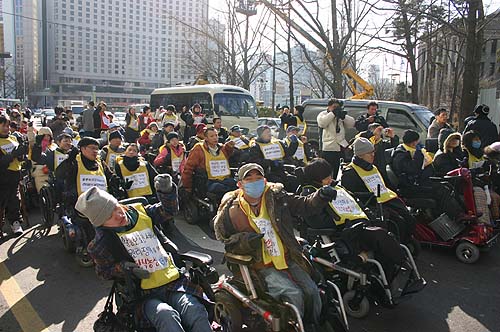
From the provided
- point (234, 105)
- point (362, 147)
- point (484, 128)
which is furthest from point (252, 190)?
point (234, 105)

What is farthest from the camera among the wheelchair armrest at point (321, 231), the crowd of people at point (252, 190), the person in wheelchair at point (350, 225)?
the wheelchair armrest at point (321, 231)

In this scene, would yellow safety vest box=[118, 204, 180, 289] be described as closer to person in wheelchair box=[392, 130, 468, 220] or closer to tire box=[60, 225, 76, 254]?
tire box=[60, 225, 76, 254]

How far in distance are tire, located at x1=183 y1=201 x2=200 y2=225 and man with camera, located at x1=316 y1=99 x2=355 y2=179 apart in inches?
112

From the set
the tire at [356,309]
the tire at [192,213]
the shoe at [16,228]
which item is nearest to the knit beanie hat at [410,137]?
the tire at [356,309]

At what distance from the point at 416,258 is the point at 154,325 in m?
3.78

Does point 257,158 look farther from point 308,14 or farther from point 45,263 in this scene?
point 308,14

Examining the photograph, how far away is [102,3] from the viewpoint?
10794 centimetres

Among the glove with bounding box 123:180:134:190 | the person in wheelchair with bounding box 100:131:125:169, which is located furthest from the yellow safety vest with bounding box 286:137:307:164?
the glove with bounding box 123:180:134:190

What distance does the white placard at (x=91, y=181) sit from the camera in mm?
5520

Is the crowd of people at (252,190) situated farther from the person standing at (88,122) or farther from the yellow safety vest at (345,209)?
the person standing at (88,122)

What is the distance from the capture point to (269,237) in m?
3.51

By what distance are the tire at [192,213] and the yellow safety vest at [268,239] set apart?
12.0 ft

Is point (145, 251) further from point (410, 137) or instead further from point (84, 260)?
point (410, 137)

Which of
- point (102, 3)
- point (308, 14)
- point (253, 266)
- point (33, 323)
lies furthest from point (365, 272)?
point (102, 3)
